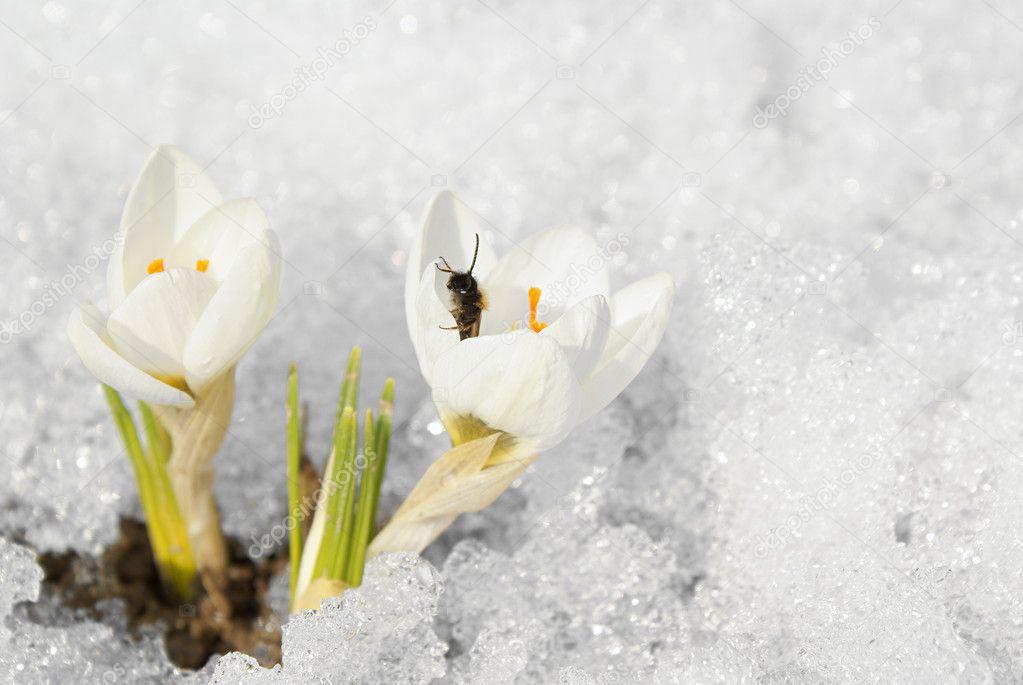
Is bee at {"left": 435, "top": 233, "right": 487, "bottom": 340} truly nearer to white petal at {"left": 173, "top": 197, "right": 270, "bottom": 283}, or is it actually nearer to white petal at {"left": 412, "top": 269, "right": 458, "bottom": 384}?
white petal at {"left": 412, "top": 269, "right": 458, "bottom": 384}

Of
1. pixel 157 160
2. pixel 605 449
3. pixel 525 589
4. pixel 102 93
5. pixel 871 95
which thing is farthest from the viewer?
pixel 871 95

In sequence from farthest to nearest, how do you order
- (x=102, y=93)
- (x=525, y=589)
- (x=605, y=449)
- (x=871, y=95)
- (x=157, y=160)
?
(x=871, y=95), (x=102, y=93), (x=605, y=449), (x=525, y=589), (x=157, y=160)

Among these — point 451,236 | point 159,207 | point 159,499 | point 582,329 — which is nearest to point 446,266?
point 451,236

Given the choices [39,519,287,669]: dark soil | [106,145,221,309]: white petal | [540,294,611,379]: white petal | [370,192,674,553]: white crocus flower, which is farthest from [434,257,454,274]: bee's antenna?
[39,519,287,669]: dark soil

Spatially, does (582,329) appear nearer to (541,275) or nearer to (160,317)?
(541,275)

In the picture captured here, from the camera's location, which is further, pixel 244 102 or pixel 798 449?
pixel 244 102

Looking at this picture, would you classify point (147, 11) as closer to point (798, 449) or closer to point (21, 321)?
point (21, 321)

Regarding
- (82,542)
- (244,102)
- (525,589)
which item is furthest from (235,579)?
(244,102)
